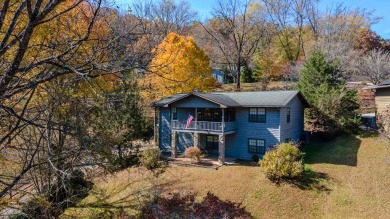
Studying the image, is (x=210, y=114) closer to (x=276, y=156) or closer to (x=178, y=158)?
(x=178, y=158)

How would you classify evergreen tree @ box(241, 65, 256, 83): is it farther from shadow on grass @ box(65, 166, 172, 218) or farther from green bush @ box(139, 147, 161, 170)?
green bush @ box(139, 147, 161, 170)

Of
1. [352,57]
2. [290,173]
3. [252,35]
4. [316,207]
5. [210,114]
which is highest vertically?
[252,35]

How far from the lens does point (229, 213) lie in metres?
13.2

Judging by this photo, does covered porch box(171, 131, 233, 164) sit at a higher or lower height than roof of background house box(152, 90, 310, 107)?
lower

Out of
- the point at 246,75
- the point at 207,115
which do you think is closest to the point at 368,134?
the point at 207,115

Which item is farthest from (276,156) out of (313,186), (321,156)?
(321,156)

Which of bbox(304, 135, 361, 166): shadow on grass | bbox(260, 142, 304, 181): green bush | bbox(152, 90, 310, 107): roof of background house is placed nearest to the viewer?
bbox(260, 142, 304, 181): green bush

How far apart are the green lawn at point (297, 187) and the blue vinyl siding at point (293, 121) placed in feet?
7.13

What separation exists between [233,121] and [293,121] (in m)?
5.40

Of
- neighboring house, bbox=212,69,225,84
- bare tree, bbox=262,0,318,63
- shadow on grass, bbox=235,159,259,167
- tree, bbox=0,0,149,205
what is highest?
bare tree, bbox=262,0,318,63

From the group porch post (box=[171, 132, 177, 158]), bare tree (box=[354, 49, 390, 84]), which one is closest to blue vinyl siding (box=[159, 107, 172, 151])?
porch post (box=[171, 132, 177, 158])

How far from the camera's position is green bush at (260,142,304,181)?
1858cm

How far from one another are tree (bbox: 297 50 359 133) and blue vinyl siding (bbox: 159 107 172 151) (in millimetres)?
13566

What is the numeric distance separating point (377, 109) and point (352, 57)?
16.2 m
